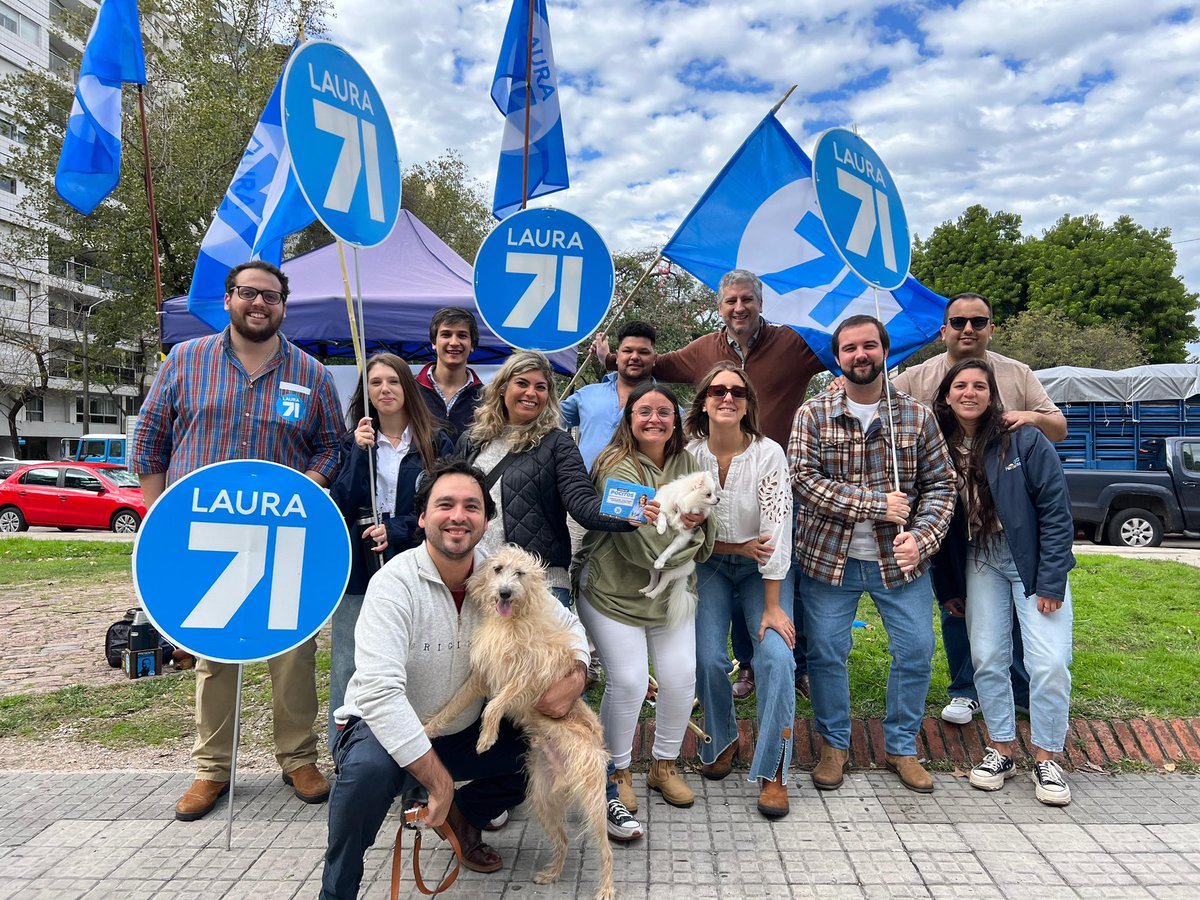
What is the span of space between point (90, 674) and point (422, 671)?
4.60m

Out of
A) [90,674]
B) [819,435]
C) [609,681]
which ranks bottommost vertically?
[90,674]

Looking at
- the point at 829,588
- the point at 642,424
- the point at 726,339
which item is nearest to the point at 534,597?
the point at 642,424

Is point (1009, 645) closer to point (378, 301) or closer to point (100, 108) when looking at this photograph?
point (378, 301)

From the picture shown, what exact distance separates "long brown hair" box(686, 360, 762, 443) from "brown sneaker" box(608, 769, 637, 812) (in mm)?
1780

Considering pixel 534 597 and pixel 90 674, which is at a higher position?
pixel 534 597

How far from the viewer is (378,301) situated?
744 centimetres

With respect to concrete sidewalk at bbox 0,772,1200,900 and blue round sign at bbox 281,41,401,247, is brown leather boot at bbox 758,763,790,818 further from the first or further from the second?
blue round sign at bbox 281,41,401,247

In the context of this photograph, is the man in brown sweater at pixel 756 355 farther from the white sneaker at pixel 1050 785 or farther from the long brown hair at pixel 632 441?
the white sneaker at pixel 1050 785

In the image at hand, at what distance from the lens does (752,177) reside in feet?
19.3

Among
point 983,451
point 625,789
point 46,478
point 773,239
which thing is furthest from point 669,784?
point 46,478

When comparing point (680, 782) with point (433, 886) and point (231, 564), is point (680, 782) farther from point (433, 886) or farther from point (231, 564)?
point (231, 564)

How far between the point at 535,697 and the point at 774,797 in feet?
4.78

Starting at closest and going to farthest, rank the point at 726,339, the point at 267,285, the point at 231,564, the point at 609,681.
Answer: the point at 231,564 → the point at 609,681 → the point at 267,285 → the point at 726,339

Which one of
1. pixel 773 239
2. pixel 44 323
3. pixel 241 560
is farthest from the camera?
pixel 44 323
